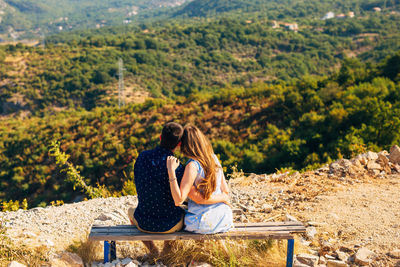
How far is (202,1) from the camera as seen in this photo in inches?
5817

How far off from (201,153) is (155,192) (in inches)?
19.2

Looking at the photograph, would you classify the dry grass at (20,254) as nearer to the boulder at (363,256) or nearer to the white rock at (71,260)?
the white rock at (71,260)

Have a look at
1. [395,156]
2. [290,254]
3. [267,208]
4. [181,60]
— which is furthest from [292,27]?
[290,254]

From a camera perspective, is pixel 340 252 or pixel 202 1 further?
pixel 202 1

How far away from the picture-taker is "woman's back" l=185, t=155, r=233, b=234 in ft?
8.52

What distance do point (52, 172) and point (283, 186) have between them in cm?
1417

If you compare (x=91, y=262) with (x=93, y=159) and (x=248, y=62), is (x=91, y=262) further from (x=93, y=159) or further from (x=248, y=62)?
(x=248, y=62)

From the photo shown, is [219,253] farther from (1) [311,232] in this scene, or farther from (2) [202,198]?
(1) [311,232]

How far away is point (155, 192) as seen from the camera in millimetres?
2541

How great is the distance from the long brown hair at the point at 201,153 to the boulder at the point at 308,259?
1.01 meters

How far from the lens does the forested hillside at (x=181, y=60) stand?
39719mm

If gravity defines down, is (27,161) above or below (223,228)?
below

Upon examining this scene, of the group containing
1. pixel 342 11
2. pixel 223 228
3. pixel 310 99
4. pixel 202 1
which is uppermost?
pixel 202 1

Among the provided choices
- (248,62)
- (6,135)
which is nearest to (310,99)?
(6,135)
